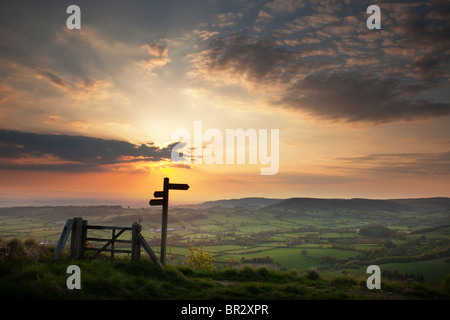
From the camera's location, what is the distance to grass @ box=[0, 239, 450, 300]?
7.70 metres

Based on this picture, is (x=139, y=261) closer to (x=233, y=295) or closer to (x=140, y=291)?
(x=140, y=291)

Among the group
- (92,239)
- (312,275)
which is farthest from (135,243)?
(312,275)

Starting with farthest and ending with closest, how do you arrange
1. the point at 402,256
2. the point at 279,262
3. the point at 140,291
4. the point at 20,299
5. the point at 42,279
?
the point at 402,256 < the point at 279,262 < the point at 140,291 < the point at 42,279 < the point at 20,299

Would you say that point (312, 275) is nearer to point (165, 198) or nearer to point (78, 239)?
point (165, 198)

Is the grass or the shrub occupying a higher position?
the grass

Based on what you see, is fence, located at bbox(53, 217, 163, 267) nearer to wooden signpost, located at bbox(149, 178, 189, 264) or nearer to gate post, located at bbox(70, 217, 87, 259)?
gate post, located at bbox(70, 217, 87, 259)

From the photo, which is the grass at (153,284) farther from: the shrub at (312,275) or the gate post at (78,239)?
the gate post at (78,239)

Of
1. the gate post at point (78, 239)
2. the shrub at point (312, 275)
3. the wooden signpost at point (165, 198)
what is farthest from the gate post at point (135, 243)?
the shrub at point (312, 275)

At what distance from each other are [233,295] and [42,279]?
6.58m

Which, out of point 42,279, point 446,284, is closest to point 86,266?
point 42,279

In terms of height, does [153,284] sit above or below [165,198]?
below

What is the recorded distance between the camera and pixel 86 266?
996cm

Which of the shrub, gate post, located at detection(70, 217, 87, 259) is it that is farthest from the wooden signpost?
the shrub

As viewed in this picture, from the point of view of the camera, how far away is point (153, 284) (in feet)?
30.3
